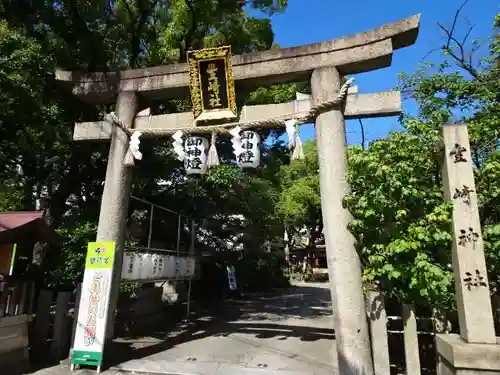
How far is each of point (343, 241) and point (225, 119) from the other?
349cm

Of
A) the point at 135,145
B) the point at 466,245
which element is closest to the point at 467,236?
the point at 466,245

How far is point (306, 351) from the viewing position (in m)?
8.37

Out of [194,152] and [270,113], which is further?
[194,152]

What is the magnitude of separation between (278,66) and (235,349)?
250 inches

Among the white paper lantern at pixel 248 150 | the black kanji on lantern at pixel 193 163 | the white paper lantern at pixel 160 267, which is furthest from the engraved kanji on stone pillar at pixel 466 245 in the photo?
the white paper lantern at pixel 160 267

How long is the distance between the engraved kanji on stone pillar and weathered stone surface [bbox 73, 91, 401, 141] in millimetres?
1512

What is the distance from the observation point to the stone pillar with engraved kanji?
473 cm

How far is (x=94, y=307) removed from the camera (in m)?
7.23

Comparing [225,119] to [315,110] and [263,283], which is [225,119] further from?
[263,283]

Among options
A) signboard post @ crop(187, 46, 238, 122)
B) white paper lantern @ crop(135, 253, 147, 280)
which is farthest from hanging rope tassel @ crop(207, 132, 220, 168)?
white paper lantern @ crop(135, 253, 147, 280)

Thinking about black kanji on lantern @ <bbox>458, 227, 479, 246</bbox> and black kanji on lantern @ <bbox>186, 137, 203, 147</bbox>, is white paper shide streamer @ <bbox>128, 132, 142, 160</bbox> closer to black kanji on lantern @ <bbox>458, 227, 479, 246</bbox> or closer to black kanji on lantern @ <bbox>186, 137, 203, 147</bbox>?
black kanji on lantern @ <bbox>186, 137, 203, 147</bbox>

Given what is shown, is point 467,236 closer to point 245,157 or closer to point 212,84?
point 245,157

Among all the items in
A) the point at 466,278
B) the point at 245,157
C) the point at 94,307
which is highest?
the point at 245,157

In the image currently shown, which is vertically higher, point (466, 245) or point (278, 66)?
point (278, 66)
